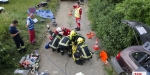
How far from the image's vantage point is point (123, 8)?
8.33m

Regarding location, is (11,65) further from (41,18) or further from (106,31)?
(41,18)

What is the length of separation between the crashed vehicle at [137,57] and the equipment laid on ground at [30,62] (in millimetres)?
3155

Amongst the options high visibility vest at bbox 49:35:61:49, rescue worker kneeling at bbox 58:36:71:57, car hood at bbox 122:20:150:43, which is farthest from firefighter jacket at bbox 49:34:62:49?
car hood at bbox 122:20:150:43

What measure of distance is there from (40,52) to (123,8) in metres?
4.16

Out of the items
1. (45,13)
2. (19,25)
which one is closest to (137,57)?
(19,25)

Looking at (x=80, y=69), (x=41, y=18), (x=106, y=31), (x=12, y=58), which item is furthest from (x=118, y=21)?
(x=41, y=18)

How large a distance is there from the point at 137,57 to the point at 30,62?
4.13 meters

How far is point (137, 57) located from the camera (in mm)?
6418

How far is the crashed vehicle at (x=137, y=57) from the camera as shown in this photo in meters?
5.99

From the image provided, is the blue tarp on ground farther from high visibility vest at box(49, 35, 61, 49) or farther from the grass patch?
high visibility vest at box(49, 35, 61, 49)

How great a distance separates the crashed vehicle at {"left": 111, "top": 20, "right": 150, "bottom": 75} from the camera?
19.7 ft

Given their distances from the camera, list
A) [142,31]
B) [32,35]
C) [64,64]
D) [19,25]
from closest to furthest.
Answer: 1. [142,31]
2. [64,64]
3. [32,35]
4. [19,25]

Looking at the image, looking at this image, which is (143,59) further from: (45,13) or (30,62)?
(45,13)

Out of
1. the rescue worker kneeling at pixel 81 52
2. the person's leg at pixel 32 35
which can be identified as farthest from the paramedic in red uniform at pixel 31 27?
the rescue worker kneeling at pixel 81 52
